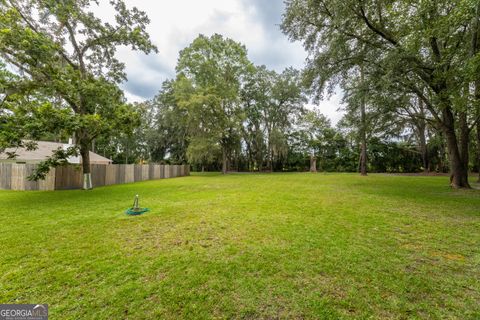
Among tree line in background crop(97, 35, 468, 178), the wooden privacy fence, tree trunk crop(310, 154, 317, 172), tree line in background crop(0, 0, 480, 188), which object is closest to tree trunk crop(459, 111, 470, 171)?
tree line in background crop(0, 0, 480, 188)

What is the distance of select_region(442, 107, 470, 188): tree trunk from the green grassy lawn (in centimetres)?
536

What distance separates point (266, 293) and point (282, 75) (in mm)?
24664

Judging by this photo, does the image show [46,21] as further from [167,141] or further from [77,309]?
[167,141]

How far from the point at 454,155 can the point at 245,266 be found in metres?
10.3

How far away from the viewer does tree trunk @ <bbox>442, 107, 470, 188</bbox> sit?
25.2 feet

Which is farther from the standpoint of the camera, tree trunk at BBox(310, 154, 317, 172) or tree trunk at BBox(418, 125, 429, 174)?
tree trunk at BBox(310, 154, 317, 172)

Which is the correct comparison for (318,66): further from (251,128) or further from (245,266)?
(251,128)

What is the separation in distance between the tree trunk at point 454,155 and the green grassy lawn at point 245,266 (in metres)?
5.36

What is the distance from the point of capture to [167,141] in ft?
80.6

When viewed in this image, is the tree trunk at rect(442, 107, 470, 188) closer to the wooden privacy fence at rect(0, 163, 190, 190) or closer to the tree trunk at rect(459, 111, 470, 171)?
the tree trunk at rect(459, 111, 470, 171)

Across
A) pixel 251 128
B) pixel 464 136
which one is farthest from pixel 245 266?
pixel 251 128

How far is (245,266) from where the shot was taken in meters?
2.23

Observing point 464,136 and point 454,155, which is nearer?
point 454,155

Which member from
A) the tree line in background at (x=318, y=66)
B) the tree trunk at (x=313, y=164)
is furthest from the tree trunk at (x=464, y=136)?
the tree trunk at (x=313, y=164)
